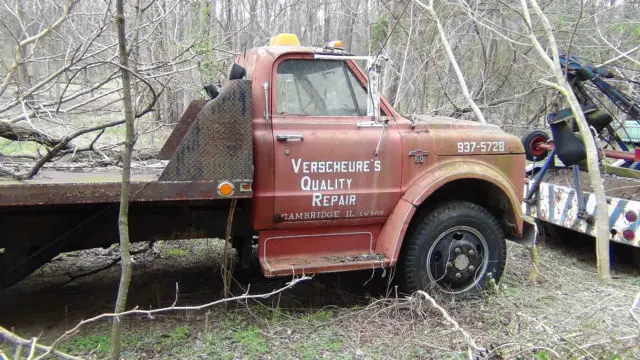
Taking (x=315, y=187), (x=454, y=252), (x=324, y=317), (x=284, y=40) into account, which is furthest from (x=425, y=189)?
(x=284, y=40)

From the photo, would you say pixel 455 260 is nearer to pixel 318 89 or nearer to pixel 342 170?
pixel 342 170

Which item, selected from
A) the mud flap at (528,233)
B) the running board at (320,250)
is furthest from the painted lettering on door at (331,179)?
the mud flap at (528,233)

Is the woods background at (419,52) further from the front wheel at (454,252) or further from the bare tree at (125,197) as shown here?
the bare tree at (125,197)

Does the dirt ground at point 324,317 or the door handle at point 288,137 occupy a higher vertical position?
the door handle at point 288,137

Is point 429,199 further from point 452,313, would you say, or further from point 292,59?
point 292,59

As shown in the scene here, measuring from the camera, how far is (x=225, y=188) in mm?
3555

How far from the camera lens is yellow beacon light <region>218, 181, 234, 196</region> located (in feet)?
11.6

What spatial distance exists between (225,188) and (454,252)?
2.02 meters

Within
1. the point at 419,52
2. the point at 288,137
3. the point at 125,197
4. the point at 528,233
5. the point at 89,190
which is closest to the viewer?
the point at 125,197

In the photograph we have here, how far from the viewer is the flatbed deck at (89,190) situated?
3068 mm

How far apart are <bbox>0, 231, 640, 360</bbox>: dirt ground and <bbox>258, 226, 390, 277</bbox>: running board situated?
1.29 feet

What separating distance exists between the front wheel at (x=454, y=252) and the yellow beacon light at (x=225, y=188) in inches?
63.0

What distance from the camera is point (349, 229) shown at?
418 centimetres

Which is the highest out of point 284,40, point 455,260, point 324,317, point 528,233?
point 284,40
